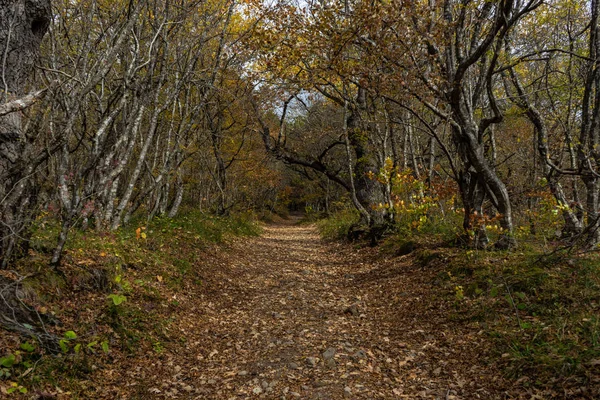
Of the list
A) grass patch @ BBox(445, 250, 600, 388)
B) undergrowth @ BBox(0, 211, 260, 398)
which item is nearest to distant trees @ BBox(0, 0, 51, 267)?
Result: undergrowth @ BBox(0, 211, 260, 398)

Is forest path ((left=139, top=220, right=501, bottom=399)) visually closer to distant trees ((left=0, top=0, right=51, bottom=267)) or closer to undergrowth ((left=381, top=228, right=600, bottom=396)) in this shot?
undergrowth ((left=381, top=228, right=600, bottom=396))

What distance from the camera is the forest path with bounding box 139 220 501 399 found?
437cm

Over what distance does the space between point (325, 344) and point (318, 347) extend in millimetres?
151

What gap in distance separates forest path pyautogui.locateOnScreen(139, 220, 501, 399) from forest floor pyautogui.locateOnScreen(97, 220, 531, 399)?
0.05ft

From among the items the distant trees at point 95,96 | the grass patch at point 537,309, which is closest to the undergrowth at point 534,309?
the grass patch at point 537,309

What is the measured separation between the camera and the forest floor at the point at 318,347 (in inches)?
171

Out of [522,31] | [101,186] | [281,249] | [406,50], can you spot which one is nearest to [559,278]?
[406,50]

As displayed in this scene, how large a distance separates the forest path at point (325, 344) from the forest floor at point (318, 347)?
0.05ft

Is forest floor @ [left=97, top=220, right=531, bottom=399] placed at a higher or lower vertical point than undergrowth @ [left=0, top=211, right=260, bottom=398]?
lower

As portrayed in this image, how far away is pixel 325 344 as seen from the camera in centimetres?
551

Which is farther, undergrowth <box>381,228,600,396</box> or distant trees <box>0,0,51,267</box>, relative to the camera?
distant trees <box>0,0,51,267</box>

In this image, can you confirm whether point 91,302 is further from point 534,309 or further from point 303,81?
point 303,81

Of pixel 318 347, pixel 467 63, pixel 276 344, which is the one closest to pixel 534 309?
pixel 318 347

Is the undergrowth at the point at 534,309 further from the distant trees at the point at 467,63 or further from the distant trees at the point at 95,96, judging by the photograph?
the distant trees at the point at 95,96
